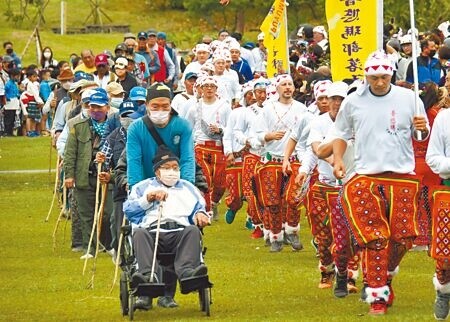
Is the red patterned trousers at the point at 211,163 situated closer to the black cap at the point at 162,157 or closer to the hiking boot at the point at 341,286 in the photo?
the hiking boot at the point at 341,286

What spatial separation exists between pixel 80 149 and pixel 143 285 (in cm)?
655

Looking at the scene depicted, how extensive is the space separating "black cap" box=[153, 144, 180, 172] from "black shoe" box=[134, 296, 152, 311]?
1.18 m

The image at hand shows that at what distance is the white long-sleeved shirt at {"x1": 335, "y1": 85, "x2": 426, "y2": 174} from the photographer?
13.6m

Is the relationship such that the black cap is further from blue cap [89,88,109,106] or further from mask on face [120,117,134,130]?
blue cap [89,88,109,106]

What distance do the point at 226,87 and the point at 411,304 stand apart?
13.1 m

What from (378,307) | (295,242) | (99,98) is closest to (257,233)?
(295,242)

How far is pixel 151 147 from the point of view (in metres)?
14.4

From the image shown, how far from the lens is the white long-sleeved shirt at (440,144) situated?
12.9m

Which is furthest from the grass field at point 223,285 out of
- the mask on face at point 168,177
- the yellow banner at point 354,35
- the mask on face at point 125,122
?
the yellow banner at point 354,35

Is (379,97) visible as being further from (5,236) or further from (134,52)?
(134,52)

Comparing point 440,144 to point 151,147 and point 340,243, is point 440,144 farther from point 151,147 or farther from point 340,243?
point 151,147

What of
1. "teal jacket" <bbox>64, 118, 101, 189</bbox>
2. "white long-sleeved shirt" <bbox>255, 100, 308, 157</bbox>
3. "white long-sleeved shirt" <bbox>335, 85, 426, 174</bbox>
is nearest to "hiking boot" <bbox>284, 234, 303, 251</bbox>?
"white long-sleeved shirt" <bbox>255, 100, 308, 157</bbox>

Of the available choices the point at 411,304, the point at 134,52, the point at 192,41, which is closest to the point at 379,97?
the point at 411,304

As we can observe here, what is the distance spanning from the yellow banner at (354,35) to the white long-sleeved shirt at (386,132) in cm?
254
